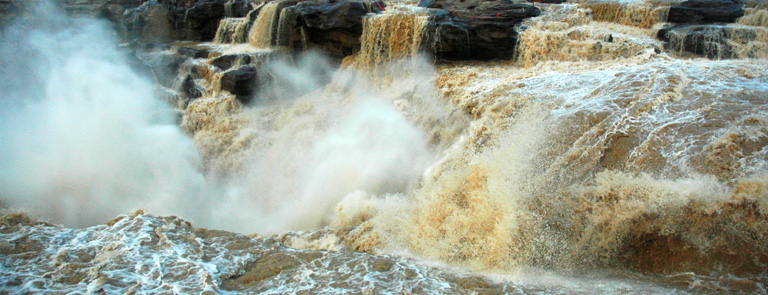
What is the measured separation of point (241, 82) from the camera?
10242mm

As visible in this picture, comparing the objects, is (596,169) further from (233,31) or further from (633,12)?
(233,31)

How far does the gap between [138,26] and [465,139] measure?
1279 centimetres

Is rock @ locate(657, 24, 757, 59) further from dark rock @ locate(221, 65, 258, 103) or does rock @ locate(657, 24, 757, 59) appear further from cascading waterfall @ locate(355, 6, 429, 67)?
dark rock @ locate(221, 65, 258, 103)

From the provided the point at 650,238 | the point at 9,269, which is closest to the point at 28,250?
the point at 9,269

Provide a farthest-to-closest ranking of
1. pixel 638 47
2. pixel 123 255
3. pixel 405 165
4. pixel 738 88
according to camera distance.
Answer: pixel 638 47
pixel 405 165
pixel 738 88
pixel 123 255

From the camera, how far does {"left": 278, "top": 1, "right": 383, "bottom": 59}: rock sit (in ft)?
34.1

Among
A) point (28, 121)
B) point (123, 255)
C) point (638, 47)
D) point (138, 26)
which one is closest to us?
point (123, 255)

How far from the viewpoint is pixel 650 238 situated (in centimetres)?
435

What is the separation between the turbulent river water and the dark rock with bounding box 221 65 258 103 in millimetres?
186

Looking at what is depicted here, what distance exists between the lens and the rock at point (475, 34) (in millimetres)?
9250

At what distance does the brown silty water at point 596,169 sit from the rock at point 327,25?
2940 mm

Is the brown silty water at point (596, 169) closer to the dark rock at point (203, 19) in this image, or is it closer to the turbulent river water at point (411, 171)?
the turbulent river water at point (411, 171)

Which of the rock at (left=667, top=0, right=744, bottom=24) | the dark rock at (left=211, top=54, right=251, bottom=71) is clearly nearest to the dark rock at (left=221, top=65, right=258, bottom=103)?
the dark rock at (left=211, top=54, right=251, bottom=71)

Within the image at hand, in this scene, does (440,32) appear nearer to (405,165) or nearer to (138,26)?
(405,165)
